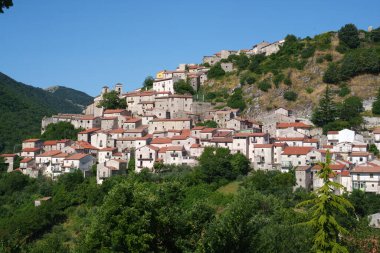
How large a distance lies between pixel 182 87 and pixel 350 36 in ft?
91.2

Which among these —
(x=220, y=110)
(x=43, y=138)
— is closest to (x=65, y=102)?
(x=43, y=138)

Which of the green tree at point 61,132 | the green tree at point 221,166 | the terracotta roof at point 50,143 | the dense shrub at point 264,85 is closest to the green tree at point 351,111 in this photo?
the dense shrub at point 264,85

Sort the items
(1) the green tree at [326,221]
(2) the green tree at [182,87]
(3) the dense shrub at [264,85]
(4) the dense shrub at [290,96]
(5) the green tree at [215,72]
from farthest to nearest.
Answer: (5) the green tree at [215,72], (2) the green tree at [182,87], (3) the dense shrub at [264,85], (4) the dense shrub at [290,96], (1) the green tree at [326,221]

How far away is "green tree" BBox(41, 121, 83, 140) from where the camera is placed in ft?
242

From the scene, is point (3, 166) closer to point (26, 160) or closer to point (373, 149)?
point (26, 160)

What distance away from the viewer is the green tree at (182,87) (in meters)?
81.1

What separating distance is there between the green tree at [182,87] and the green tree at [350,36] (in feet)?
83.3

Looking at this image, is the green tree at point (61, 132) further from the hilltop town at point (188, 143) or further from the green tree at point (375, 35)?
the green tree at point (375, 35)

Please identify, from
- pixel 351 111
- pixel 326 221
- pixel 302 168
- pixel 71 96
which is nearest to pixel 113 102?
pixel 351 111

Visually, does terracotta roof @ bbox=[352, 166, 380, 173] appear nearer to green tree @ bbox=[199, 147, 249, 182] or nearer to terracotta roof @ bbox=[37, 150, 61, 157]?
green tree @ bbox=[199, 147, 249, 182]

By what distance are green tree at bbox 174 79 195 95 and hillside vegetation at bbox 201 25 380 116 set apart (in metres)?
2.72

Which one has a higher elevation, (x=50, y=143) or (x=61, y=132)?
(x=61, y=132)

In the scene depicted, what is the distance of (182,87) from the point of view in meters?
81.6

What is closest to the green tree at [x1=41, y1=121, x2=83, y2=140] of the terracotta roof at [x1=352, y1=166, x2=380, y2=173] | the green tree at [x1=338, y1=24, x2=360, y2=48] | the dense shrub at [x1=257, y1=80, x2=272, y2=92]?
the dense shrub at [x1=257, y1=80, x2=272, y2=92]
